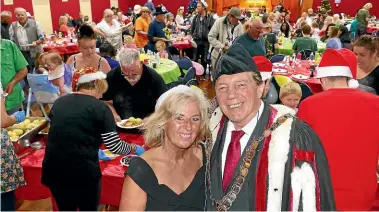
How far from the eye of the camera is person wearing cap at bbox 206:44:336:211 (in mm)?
1495

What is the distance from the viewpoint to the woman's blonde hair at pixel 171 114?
1809mm

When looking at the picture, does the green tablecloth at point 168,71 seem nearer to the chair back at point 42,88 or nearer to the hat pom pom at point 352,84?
the chair back at point 42,88

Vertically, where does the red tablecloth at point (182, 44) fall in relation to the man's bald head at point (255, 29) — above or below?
below

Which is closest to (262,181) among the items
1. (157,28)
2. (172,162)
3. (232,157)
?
(232,157)

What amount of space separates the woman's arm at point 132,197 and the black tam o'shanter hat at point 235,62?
0.64 meters

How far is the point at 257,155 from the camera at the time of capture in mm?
1571

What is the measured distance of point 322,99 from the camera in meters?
2.16

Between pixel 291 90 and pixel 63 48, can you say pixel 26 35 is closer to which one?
pixel 63 48

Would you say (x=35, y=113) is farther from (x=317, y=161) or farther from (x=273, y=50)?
(x=317, y=161)

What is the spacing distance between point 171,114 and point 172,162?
0.78 feet

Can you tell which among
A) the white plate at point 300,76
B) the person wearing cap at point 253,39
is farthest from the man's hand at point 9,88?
the white plate at point 300,76

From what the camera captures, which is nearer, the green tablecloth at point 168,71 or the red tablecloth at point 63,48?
the green tablecloth at point 168,71

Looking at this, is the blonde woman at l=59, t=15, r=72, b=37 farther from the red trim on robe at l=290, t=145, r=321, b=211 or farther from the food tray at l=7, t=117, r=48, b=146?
the red trim on robe at l=290, t=145, r=321, b=211

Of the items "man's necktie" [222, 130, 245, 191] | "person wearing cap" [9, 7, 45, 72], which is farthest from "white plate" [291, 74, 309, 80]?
"person wearing cap" [9, 7, 45, 72]
